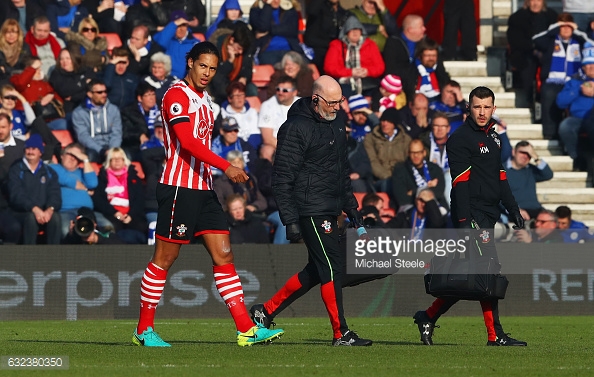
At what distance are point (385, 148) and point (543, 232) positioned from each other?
265cm

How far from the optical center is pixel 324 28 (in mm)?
21438

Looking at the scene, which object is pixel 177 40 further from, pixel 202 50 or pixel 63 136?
pixel 202 50

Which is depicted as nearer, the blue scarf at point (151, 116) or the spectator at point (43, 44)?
the blue scarf at point (151, 116)

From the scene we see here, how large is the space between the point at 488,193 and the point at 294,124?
1821 millimetres

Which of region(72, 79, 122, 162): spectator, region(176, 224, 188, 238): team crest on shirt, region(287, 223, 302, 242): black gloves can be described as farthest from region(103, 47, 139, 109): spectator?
region(287, 223, 302, 242): black gloves

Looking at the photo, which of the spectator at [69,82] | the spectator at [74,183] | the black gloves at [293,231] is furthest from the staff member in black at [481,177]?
the spectator at [69,82]

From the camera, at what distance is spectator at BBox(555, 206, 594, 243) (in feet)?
60.3

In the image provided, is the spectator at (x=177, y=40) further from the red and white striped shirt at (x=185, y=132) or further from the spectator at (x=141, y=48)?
the red and white striped shirt at (x=185, y=132)

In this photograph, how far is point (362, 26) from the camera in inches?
835

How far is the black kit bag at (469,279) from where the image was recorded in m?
11.4

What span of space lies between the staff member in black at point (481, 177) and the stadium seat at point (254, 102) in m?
8.87

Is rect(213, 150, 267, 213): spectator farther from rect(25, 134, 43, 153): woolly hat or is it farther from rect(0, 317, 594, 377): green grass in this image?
rect(0, 317, 594, 377): green grass

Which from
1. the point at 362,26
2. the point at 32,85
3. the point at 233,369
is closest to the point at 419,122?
the point at 362,26

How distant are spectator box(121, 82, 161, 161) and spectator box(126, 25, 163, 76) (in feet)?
2.64
